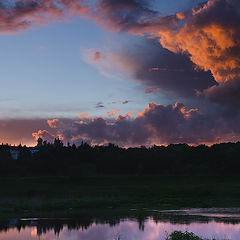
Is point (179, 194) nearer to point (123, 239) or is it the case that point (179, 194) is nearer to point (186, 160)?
point (123, 239)

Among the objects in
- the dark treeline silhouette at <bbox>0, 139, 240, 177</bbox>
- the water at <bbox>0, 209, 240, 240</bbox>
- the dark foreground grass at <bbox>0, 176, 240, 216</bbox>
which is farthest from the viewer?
the dark treeline silhouette at <bbox>0, 139, 240, 177</bbox>

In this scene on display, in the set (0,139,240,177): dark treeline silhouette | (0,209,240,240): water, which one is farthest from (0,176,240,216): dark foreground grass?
(0,139,240,177): dark treeline silhouette

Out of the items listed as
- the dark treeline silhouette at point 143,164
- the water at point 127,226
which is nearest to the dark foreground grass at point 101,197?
the water at point 127,226

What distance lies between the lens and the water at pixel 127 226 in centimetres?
3350

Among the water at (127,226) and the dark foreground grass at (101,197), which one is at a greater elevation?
the dark foreground grass at (101,197)

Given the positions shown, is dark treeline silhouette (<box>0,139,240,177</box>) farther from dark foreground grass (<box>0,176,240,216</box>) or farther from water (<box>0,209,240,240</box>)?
water (<box>0,209,240,240</box>)

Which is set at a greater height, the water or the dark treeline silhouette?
the dark treeline silhouette

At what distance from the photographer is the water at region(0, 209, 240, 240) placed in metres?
33.5

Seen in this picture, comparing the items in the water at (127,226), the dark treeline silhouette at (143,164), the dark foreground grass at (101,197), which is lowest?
the water at (127,226)

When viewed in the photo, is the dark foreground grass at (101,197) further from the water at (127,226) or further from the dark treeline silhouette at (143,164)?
the dark treeline silhouette at (143,164)

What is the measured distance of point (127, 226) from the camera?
37719mm

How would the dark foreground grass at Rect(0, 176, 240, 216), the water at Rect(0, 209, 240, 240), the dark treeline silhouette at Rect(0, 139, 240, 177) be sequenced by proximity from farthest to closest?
1. the dark treeline silhouette at Rect(0, 139, 240, 177)
2. the dark foreground grass at Rect(0, 176, 240, 216)
3. the water at Rect(0, 209, 240, 240)

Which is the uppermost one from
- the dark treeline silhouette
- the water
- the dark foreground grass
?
the dark treeline silhouette

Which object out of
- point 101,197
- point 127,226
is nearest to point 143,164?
point 101,197
